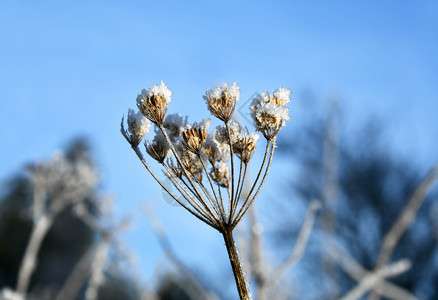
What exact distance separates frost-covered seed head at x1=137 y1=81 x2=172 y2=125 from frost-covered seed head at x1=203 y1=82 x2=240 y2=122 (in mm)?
110

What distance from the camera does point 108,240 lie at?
4.41 m

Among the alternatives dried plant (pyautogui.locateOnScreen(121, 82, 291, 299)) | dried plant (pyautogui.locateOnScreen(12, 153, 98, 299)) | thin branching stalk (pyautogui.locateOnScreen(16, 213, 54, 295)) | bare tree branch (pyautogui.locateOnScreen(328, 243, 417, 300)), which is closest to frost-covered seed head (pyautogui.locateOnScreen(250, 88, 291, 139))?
dried plant (pyautogui.locateOnScreen(121, 82, 291, 299))

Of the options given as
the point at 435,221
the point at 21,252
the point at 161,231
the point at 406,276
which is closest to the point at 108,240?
the point at 161,231

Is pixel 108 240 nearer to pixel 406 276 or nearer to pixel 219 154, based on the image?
pixel 219 154

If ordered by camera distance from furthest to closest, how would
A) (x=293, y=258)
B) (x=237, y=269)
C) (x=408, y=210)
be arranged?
1. (x=408, y=210)
2. (x=293, y=258)
3. (x=237, y=269)

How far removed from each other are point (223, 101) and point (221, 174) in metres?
0.19

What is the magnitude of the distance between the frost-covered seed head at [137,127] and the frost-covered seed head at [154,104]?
0.04 meters

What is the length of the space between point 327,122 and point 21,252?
30.0 metres

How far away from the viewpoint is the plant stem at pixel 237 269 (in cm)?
110

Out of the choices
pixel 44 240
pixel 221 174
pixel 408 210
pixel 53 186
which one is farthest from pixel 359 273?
pixel 44 240

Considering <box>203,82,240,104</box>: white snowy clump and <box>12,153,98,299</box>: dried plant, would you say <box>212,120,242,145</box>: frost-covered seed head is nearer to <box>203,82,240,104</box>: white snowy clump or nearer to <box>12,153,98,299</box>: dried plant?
<box>203,82,240,104</box>: white snowy clump

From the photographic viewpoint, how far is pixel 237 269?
1.14 metres

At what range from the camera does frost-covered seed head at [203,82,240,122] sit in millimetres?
1389

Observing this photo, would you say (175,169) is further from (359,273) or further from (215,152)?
(359,273)
